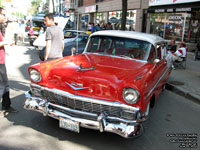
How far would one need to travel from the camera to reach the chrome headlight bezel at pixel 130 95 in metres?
2.88

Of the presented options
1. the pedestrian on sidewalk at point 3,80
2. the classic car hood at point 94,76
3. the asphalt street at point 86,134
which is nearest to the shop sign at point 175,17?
the asphalt street at point 86,134

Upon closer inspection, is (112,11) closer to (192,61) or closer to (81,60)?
(192,61)

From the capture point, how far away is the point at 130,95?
290 cm

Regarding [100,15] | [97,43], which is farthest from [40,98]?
[100,15]

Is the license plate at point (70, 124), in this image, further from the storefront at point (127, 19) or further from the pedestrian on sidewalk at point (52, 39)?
the storefront at point (127, 19)

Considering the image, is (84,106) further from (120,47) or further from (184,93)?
(184,93)

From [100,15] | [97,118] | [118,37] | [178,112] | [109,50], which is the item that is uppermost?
[100,15]

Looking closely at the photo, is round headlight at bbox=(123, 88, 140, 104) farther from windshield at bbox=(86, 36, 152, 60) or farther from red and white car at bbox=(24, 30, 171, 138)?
windshield at bbox=(86, 36, 152, 60)

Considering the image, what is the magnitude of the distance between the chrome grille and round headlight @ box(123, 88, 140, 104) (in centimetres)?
18

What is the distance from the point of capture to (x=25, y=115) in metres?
4.04

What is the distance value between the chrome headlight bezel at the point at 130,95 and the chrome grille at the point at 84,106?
0.18 m

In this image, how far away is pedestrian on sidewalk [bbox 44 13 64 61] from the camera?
4.44m

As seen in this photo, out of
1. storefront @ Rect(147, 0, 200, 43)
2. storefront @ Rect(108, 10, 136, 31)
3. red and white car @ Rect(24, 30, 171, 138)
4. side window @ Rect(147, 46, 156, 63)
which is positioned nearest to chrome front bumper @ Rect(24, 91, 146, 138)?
red and white car @ Rect(24, 30, 171, 138)

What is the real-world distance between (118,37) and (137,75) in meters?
1.49
